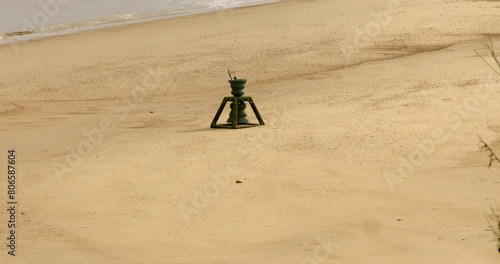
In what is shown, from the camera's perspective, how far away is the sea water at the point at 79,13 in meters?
27.8

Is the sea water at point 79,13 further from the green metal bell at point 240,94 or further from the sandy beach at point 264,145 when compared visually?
the green metal bell at point 240,94

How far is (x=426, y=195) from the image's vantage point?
39.9 ft

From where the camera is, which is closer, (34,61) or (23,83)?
(23,83)

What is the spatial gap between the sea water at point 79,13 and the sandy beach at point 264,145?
294 centimetres

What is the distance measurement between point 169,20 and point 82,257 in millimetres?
17582

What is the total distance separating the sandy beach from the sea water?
294 centimetres

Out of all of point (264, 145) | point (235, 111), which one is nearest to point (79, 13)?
point (235, 111)

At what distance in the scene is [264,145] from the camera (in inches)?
571

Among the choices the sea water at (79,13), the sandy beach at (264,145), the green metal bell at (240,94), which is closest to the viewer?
the sandy beach at (264,145)

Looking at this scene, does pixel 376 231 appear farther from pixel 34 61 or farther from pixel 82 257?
pixel 34 61

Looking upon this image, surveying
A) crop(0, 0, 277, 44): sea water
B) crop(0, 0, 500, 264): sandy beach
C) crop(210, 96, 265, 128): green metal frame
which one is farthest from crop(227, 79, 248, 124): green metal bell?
crop(0, 0, 277, 44): sea water

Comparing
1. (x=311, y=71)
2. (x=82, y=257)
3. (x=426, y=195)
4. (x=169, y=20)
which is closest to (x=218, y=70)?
(x=311, y=71)

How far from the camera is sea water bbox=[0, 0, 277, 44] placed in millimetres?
27844

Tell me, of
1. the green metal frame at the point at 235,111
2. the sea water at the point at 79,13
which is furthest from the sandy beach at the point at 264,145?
the sea water at the point at 79,13
